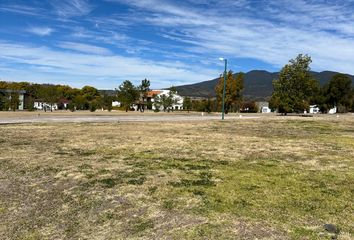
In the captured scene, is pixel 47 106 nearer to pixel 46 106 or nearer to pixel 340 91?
pixel 46 106

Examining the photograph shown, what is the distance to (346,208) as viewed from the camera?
766 centimetres

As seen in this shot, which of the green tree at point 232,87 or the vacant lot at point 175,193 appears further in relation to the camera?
the green tree at point 232,87

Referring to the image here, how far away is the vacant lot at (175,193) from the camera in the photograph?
22.9ft

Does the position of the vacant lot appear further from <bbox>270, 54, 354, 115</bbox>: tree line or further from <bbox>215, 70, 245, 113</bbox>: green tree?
<bbox>215, 70, 245, 113</bbox>: green tree

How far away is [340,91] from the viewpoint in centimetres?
10850

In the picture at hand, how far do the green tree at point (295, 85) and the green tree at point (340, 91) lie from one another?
48106mm

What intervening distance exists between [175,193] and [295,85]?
193 feet

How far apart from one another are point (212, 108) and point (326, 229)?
312 ft

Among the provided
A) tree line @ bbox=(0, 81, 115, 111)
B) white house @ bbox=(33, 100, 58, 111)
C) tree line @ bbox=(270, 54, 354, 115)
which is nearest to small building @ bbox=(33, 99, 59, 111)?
white house @ bbox=(33, 100, 58, 111)

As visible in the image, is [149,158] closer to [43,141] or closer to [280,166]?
[280,166]

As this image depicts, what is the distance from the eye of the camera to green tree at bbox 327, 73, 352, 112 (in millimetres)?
107938

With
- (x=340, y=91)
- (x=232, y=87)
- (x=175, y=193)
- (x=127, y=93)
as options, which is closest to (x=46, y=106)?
(x=127, y=93)

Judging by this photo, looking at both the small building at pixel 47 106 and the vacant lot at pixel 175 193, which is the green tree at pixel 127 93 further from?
the vacant lot at pixel 175 193

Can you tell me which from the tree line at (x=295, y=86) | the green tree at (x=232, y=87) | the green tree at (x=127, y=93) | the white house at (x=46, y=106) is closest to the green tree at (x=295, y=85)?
→ the tree line at (x=295, y=86)
